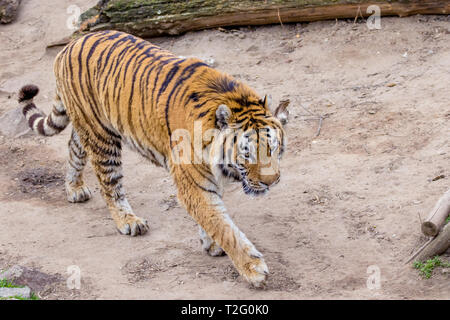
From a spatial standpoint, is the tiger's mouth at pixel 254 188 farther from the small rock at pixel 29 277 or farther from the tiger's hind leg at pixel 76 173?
the tiger's hind leg at pixel 76 173

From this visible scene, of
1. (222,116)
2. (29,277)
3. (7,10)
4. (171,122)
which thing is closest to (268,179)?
(222,116)

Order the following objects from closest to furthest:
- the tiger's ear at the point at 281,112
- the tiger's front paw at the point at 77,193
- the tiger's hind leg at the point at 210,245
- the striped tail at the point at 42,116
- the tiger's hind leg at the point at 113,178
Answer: the tiger's ear at the point at 281,112, the tiger's hind leg at the point at 210,245, the tiger's hind leg at the point at 113,178, the striped tail at the point at 42,116, the tiger's front paw at the point at 77,193

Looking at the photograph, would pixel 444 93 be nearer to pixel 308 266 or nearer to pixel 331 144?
pixel 331 144

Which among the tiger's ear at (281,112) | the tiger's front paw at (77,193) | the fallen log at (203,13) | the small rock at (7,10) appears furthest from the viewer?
the small rock at (7,10)

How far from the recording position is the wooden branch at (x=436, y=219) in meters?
4.21

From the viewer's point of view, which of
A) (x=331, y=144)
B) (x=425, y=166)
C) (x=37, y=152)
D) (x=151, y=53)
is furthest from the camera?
(x=37, y=152)

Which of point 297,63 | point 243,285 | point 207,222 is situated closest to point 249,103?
point 207,222

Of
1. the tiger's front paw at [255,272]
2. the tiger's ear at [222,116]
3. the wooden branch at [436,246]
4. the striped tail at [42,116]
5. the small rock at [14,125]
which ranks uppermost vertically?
the tiger's ear at [222,116]

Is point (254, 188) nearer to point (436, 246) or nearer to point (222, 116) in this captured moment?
point (222, 116)

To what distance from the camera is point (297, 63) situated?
8.25 meters

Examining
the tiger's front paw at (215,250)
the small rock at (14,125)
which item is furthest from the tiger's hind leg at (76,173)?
the small rock at (14,125)

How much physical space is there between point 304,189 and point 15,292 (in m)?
2.74

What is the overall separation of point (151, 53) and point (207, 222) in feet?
4.89

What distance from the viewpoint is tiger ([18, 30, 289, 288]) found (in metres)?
4.25
